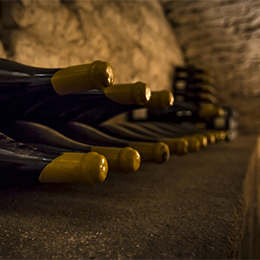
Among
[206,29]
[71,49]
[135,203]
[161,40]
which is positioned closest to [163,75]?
[161,40]

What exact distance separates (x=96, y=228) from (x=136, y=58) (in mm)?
1062

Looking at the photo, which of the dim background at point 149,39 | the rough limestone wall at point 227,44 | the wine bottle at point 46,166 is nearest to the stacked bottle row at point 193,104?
the dim background at point 149,39

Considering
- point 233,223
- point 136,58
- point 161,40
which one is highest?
point 161,40

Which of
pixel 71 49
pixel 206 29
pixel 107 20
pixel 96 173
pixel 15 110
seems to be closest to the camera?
pixel 96 173

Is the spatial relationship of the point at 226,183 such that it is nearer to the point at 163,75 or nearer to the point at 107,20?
the point at 107,20

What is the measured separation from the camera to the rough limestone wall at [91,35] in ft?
1.95

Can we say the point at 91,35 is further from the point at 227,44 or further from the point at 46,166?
the point at 227,44

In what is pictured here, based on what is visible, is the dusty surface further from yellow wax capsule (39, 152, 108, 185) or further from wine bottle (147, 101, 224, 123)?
wine bottle (147, 101, 224, 123)

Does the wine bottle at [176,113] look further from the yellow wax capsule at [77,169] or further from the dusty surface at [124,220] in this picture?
the yellow wax capsule at [77,169]

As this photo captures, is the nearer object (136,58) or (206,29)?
(136,58)

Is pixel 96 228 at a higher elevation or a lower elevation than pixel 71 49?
lower

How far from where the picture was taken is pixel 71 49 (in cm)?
77

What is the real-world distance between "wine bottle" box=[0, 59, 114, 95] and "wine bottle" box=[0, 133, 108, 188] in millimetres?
70

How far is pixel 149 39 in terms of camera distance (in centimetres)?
130
